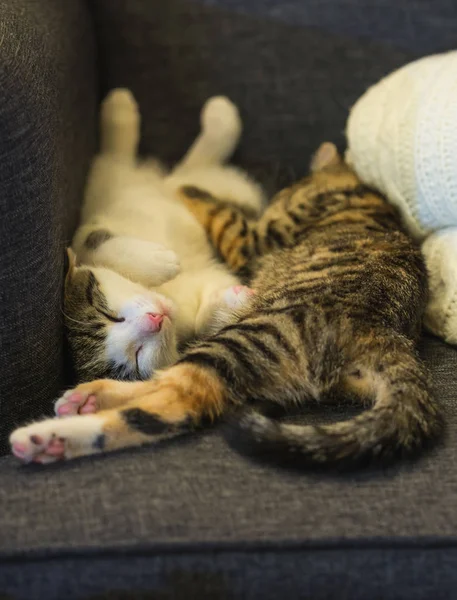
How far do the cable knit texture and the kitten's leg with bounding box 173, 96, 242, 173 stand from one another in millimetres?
389

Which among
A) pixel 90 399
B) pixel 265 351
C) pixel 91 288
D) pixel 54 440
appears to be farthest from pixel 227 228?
pixel 54 440

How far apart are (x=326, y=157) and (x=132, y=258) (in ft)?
2.01

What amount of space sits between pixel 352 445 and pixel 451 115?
71 cm

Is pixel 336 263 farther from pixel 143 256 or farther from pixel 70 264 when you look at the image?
pixel 70 264

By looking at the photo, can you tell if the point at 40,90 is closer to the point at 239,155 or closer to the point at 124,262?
the point at 124,262

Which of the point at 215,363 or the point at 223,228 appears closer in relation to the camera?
the point at 215,363

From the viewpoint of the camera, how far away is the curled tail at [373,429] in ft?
2.99

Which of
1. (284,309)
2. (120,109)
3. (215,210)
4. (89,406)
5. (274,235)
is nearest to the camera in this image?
(89,406)

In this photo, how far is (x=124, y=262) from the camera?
4.43 feet

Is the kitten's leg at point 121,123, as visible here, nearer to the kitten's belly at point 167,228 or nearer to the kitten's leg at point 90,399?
the kitten's belly at point 167,228

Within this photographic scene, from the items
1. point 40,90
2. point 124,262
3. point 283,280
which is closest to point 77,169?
point 124,262

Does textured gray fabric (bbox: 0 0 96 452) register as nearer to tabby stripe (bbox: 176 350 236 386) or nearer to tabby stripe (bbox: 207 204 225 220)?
tabby stripe (bbox: 176 350 236 386)

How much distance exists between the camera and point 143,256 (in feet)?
4.38

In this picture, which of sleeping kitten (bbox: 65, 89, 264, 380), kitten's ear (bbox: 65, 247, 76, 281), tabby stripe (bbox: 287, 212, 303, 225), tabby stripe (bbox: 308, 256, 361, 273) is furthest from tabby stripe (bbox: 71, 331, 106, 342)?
tabby stripe (bbox: 287, 212, 303, 225)
